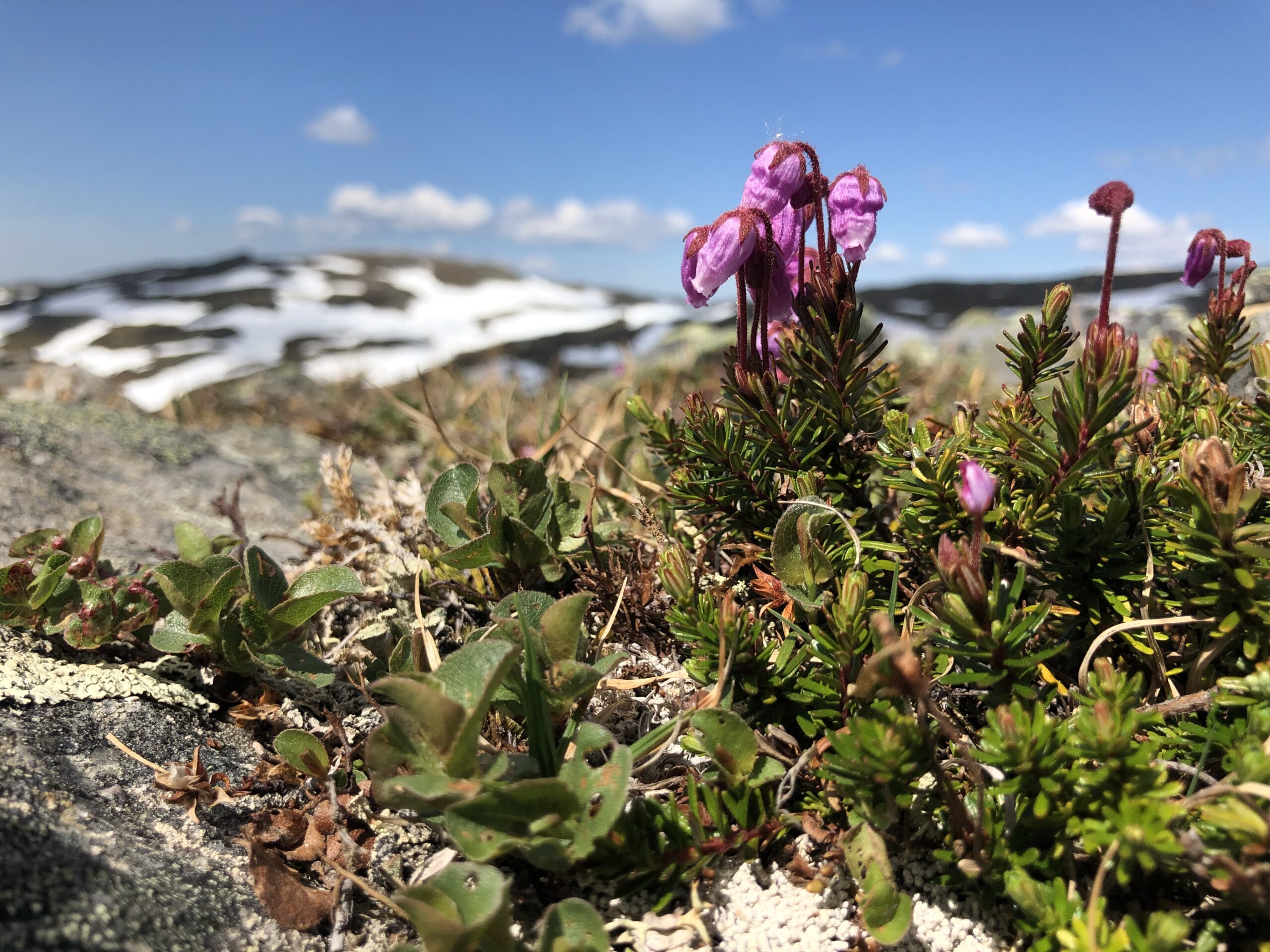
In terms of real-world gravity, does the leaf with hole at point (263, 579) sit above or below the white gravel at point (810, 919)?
above

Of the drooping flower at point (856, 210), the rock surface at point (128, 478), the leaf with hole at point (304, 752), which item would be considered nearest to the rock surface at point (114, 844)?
the leaf with hole at point (304, 752)

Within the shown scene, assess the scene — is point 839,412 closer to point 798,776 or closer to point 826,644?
point 826,644

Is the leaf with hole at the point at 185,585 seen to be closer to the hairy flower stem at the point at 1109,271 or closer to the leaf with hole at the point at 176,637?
the leaf with hole at the point at 176,637

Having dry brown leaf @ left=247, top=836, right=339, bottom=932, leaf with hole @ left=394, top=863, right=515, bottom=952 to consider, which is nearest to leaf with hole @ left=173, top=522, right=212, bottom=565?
dry brown leaf @ left=247, top=836, right=339, bottom=932

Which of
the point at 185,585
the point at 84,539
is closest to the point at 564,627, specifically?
the point at 185,585

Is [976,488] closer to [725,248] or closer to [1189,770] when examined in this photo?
[1189,770]

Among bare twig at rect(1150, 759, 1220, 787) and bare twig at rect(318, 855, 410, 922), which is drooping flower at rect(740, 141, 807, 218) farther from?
bare twig at rect(318, 855, 410, 922)
